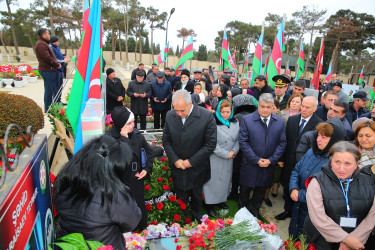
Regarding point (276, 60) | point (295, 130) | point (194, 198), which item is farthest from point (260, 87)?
point (194, 198)

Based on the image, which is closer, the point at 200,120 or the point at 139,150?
the point at 139,150

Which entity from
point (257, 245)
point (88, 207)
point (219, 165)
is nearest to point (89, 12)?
point (88, 207)

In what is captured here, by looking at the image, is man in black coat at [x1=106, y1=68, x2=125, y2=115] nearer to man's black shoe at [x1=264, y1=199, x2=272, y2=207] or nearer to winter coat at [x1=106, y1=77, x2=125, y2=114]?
winter coat at [x1=106, y1=77, x2=125, y2=114]

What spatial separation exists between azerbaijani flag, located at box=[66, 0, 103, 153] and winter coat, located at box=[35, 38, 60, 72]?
311 cm

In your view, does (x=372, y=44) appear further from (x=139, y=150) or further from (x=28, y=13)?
(x=28, y=13)

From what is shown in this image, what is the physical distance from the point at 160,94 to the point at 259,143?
3990 millimetres

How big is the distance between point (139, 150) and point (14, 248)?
1679 mm

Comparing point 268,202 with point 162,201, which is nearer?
point 162,201

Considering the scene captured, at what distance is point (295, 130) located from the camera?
354 cm

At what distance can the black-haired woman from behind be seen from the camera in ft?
4.78

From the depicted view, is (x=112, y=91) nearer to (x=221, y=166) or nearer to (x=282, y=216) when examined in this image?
(x=221, y=166)

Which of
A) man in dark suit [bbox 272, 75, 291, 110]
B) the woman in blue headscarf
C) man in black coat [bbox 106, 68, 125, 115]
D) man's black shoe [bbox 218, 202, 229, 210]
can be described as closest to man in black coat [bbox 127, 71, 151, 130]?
man in black coat [bbox 106, 68, 125, 115]

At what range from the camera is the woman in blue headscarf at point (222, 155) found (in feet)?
11.1

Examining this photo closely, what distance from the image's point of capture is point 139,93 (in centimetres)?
644
